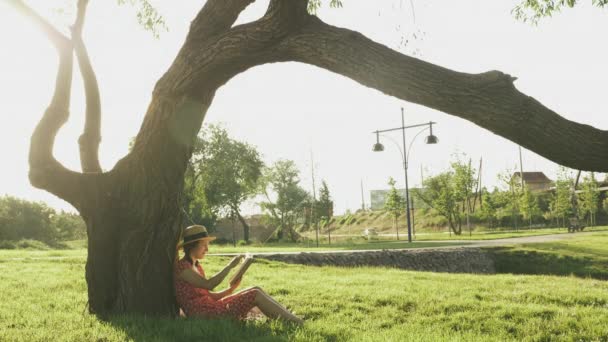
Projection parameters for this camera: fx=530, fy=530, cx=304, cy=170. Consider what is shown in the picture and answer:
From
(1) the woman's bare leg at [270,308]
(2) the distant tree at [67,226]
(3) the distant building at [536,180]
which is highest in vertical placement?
(3) the distant building at [536,180]

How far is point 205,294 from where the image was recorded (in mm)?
6379

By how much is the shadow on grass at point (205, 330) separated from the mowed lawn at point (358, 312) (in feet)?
0.03

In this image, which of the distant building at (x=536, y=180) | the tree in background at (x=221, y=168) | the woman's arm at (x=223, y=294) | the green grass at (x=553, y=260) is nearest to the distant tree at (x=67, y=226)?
the tree in background at (x=221, y=168)

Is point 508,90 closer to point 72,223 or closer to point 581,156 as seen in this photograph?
point 581,156

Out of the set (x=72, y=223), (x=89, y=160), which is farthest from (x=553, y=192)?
(x=89, y=160)

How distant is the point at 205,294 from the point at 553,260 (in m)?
20.3

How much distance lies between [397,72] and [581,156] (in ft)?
5.52

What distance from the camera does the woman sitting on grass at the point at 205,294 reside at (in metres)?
6.00

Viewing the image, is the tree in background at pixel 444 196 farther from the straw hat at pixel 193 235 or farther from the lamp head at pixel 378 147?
the straw hat at pixel 193 235

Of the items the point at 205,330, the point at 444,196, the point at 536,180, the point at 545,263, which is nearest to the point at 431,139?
the point at 545,263

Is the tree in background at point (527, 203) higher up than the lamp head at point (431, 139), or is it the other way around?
the lamp head at point (431, 139)

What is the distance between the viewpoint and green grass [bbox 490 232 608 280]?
2139cm

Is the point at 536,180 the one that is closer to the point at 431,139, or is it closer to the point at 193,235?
the point at 431,139

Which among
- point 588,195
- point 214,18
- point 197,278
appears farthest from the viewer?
point 588,195
